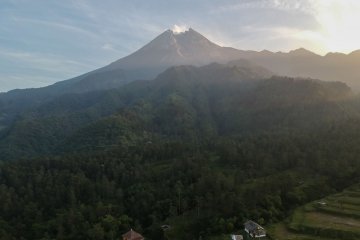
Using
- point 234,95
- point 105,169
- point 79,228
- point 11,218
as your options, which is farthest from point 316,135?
point 234,95

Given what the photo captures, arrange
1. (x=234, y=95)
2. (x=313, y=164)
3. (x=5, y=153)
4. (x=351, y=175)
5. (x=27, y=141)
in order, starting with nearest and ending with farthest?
(x=351, y=175), (x=313, y=164), (x=5, y=153), (x=27, y=141), (x=234, y=95)

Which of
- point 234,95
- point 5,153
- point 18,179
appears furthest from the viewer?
point 234,95

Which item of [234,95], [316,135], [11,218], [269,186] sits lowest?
[11,218]

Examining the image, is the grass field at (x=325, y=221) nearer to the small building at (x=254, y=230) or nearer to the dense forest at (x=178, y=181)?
the small building at (x=254, y=230)

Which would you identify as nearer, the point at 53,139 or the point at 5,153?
the point at 5,153

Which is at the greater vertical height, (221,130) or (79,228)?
(221,130)

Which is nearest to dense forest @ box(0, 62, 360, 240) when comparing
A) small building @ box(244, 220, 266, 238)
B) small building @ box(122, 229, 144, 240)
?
small building @ box(122, 229, 144, 240)

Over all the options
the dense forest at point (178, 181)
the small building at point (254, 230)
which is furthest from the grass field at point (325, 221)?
the dense forest at point (178, 181)

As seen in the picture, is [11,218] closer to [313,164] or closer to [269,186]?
[269,186]

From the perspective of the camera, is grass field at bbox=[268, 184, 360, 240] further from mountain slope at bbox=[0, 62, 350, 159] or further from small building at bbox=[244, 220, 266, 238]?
mountain slope at bbox=[0, 62, 350, 159]

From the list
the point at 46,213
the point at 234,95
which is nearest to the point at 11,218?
the point at 46,213
